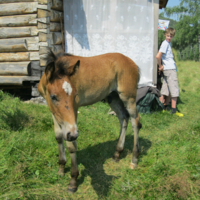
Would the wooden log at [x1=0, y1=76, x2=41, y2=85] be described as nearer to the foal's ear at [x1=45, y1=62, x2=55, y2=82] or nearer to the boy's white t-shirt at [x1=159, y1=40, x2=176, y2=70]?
the foal's ear at [x1=45, y1=62, x2=55, y2=82]

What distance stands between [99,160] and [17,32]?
4556mm

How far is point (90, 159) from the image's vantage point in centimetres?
361

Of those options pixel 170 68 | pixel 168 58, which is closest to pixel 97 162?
pixel 170 68

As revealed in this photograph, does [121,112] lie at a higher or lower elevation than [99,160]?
higher

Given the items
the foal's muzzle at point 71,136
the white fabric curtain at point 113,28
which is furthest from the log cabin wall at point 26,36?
the foal's muzzle at point 71,136

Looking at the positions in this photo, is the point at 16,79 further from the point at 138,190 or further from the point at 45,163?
the point at 138,190

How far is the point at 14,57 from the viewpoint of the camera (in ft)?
19.8

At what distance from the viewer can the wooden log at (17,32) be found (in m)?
5.72

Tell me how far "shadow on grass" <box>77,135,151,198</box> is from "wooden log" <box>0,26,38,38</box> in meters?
3.82

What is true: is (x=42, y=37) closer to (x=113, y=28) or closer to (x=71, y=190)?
(x=113, y=28)

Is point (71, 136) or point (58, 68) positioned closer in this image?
point (71, 136)

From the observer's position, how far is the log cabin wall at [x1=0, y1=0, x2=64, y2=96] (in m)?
5.64

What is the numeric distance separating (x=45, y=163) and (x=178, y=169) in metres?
2.05

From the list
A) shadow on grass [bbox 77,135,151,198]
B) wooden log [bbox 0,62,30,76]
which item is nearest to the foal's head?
shadow on grass [bbox 77,135,151,198]
